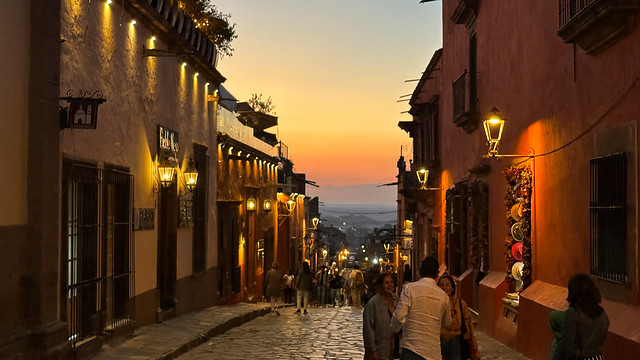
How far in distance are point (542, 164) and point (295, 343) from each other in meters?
5.44

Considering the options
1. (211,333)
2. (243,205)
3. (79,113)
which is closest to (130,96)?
(79,113)

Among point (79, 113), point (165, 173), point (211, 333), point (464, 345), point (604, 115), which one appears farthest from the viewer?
point (211, 333)

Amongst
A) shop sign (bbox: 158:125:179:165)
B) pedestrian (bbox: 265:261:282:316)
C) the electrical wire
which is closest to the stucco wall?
the electrical wire

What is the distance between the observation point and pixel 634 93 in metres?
8.85

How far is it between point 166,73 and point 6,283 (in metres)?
8.35

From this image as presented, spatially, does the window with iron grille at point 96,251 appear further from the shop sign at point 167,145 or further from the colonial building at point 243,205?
the colonial building at point 243,205

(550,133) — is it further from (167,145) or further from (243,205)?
(243,205)

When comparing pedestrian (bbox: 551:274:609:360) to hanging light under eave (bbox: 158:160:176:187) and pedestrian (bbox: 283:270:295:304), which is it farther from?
pedestrian (bbox: 283:270:295:304)

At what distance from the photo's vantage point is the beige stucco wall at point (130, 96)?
1135cm

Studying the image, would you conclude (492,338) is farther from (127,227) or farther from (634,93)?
(634,93)

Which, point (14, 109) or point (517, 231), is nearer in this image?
point (14, 109)

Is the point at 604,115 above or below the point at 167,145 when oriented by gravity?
below

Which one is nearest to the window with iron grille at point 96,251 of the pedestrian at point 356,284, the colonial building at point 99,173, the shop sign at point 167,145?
the colonial building at point 99,173

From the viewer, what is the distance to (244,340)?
15891 mm
